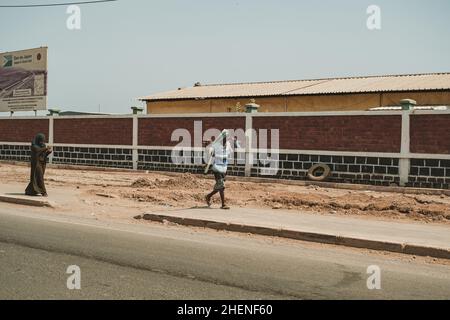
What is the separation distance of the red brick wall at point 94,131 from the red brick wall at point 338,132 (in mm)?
5985

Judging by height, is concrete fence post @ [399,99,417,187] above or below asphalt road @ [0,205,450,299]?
above

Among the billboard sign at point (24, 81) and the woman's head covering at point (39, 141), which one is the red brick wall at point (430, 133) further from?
the billboard sign at point (24, 81)

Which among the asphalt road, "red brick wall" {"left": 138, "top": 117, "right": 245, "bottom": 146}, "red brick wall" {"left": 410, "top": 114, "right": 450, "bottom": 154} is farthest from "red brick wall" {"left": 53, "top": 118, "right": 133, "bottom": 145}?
the asphalt road

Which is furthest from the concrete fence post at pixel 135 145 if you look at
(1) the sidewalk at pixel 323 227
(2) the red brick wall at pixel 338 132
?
(1) the sidewalk at pixel 323 227

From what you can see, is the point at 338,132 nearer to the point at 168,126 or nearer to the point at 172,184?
the point at 172,184

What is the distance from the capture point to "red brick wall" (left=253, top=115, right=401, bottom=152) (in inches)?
615

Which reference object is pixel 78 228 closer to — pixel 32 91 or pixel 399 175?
pixel 399 175

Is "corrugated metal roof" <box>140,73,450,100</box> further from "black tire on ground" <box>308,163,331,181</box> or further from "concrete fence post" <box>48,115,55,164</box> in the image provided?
"black tire on ground" <box>308,163,331,181</box>

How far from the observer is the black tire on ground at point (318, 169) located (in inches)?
648

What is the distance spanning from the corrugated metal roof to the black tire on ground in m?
8.83

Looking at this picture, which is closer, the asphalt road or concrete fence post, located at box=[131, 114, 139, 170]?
the asphalt road

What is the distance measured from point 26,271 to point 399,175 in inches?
465

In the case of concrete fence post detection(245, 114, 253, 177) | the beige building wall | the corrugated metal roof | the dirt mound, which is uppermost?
the corrugated metal roof

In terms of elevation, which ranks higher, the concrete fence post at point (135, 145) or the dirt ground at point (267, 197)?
the concrete fence post at point (135, 145)
